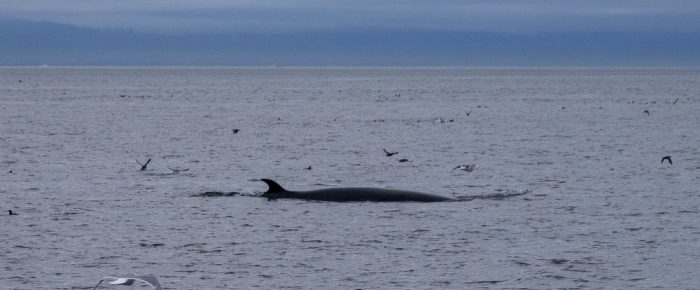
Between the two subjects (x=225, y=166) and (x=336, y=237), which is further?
(x=225, y=166)

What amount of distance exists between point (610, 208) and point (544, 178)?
22.8 ft

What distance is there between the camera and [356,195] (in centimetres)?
2511

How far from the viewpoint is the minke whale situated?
81.9 feet

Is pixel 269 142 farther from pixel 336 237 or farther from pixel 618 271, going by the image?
Result: pixel 618 271

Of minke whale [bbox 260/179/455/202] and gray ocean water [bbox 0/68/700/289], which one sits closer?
gray ocean water [bbox 0/68/700/289]

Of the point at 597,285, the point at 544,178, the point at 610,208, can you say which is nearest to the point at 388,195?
the point at 610,208

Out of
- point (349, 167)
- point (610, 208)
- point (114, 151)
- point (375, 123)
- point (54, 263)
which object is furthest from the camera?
point (375, 123)

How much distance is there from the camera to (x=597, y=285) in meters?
16.2

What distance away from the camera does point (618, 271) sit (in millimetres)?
17156

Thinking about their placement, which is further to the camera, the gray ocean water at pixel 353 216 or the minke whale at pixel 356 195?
the minke whale at pixel 356 195

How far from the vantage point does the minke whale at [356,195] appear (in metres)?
25.0

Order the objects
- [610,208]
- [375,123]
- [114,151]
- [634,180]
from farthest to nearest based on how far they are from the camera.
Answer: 1. [375,123]
2. [114,151]
3. [634,180]
4. [610,208]

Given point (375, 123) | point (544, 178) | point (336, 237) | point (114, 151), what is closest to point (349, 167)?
point (544, 178)

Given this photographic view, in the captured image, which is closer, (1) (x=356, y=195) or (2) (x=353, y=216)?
(2) (x=353, y=216)
